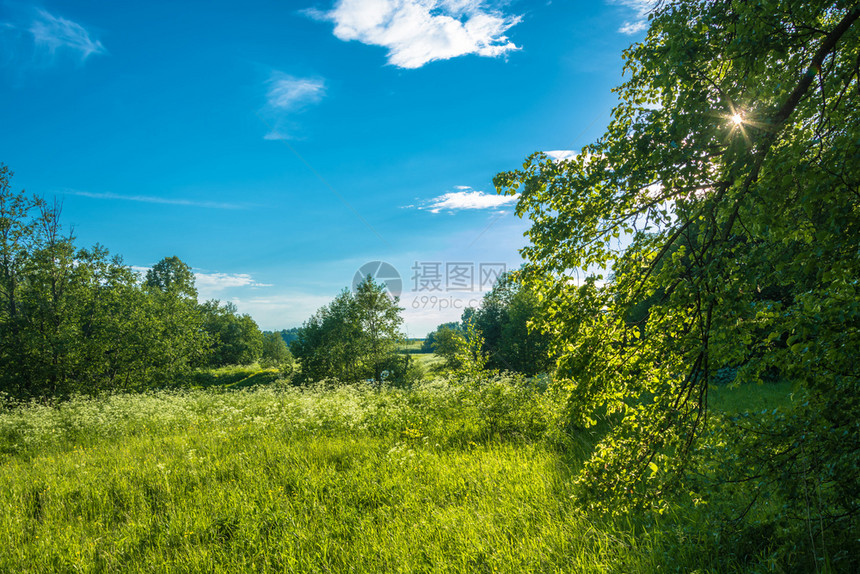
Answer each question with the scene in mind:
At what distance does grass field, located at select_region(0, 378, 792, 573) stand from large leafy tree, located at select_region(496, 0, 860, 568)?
4.01 ft

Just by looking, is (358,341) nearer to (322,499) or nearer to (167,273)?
(322,499)

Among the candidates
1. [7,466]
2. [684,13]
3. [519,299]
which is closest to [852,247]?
[684,13]

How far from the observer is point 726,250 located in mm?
2672

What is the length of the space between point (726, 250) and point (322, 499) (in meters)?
6.07

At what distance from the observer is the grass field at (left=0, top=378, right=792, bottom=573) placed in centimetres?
407

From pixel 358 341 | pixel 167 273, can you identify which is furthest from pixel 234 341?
pixel 358 341

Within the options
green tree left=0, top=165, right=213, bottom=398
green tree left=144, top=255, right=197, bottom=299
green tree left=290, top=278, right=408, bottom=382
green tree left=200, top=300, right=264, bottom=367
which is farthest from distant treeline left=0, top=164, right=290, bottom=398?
green tree left=200, top=300, right=264, bottom=367

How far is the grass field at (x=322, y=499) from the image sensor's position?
4070 millimetres

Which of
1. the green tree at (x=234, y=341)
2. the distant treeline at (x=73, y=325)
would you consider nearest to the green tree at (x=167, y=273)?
the green tree at (x=234, y=341)

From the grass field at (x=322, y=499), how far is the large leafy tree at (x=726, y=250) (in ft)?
4.01

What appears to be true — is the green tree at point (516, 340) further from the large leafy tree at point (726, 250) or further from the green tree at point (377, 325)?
the large leafy tree at point (726, 250)

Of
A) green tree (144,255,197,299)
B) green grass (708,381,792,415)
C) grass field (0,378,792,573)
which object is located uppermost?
green tree (144,255,197,299)

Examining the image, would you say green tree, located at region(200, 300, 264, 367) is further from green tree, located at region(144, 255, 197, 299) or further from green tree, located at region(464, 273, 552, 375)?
green tree, located at region(464, 273, 552, 375)

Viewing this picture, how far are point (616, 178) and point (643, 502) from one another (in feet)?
9.79
